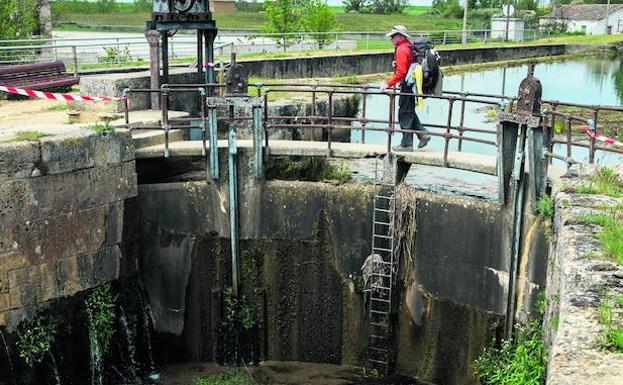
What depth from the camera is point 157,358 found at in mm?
11109

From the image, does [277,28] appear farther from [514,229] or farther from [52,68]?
[514,229]

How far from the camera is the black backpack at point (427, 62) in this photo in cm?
1019

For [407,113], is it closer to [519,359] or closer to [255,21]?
[519,359]

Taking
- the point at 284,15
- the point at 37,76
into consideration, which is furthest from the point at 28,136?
the point at 284,15

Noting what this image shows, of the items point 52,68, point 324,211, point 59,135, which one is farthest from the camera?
point 52,68

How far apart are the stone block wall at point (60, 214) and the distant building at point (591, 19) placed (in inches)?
2643

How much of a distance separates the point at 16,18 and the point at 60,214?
44.9 feet

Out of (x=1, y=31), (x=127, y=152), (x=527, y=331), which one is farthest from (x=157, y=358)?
(x=1, y=31)

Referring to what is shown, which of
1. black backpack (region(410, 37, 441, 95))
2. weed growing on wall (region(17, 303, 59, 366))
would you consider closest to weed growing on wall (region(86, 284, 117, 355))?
weed growing on wall (region(17, 303, 59, 366))

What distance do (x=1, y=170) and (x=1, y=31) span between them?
43.2 feet

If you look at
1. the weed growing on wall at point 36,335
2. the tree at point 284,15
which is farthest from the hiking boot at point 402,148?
the tree at point 284,15

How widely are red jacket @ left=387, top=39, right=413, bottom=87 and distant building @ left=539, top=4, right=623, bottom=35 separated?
65.3 m

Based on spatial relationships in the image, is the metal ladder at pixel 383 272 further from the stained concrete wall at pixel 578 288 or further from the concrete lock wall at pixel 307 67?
the concrete lock wall at pixel 307 67

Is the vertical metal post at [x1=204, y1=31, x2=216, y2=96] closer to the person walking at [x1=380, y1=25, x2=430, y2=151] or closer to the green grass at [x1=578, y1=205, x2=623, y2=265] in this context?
the person walking at [x1=380, y1=25, x2=430, y2=151]
